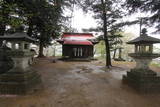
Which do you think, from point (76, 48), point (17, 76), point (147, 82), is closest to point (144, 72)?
point (147, 82)

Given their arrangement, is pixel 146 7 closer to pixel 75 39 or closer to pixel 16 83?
pixel 16 83

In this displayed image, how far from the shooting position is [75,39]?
1897 cm

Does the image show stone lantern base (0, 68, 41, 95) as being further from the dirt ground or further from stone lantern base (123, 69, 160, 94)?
stone lantern base (123, 69, 160, 94)

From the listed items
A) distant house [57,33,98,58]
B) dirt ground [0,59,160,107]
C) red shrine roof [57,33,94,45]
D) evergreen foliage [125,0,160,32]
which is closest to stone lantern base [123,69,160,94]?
dirt ground [0,59,160,107]

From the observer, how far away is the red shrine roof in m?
17.7

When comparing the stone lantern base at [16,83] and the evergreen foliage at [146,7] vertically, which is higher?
the evergreen foliage at [146,7]

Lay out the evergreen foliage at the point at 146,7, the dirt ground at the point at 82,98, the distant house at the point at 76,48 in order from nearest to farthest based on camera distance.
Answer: the dirt ground at the point at 82,98 < the evergreen foliage at the point at 146,7 < the distant house at the point at 76,48

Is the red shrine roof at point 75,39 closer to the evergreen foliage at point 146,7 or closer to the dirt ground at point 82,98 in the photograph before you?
the evergreen foliage at point 146,7

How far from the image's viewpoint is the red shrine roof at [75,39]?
17720 mm

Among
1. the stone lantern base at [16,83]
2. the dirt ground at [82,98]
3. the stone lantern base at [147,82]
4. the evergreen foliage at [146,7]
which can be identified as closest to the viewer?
the dirt ground at [82,98]

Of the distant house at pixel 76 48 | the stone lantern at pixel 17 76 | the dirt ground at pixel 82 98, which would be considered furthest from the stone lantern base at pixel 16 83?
the distant house at pixel 76 48

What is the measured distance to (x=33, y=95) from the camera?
17.2 ft

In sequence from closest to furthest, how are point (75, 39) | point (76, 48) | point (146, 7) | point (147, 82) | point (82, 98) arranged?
1. point (82, 98)
2. point (147, 82)
3. point (146, 7)
4. point (76, 48)
5. point (75, 39)

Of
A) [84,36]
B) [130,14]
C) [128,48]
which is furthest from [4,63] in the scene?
[128,48]
